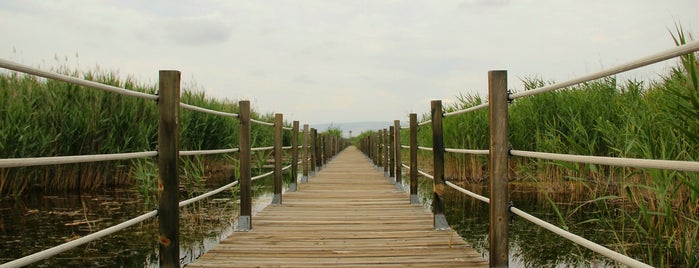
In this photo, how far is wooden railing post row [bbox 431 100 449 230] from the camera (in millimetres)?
3461

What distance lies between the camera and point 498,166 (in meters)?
2.40

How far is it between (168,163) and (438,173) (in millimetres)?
1905

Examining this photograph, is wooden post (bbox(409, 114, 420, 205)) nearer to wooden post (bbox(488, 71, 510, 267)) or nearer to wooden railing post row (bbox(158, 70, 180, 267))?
wooden post (bbox(488, 71, 510, 267))

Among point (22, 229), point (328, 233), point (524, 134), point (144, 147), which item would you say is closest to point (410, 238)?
point (328, 233)

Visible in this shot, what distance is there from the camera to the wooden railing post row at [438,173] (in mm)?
3461

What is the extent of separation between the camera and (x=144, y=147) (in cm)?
633

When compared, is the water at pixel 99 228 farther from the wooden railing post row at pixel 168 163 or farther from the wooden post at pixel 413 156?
the wooden post at pixel 413 156

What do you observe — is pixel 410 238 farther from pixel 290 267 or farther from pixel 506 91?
pixel 506 91

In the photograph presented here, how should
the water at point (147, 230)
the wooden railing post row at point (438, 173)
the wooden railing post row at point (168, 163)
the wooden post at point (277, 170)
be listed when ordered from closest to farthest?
the wooden railing post row at point (168, 163) → the water at point (147, 230) → the wooden railing post row at point (438, 173) → the wooden post at point (277, 170)

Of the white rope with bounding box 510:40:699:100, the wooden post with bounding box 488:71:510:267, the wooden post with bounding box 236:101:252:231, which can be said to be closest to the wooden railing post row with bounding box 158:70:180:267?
the wooden post with bounding box 236:101:252:231

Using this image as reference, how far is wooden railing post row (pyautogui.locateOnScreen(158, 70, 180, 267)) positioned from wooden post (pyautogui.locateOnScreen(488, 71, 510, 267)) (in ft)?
5.00

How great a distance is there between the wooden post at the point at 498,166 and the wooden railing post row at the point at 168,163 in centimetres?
153

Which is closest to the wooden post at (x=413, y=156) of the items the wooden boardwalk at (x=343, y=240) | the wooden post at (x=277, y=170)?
the wooden boardwalk at (x=343, y=240)

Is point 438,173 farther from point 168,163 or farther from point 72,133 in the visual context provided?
point 72,133
